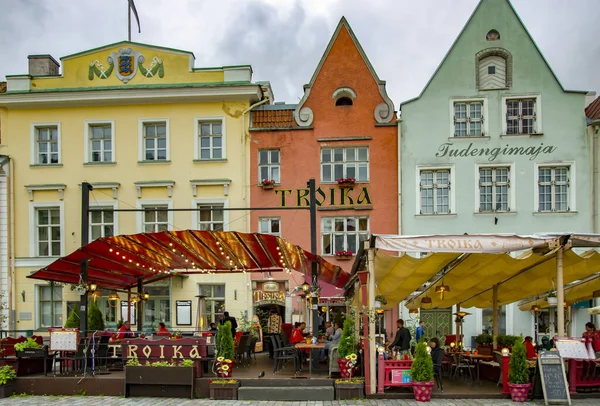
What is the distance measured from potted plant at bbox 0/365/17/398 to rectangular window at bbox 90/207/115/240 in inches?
489

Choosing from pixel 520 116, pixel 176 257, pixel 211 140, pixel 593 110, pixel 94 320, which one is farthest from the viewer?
pixel 593 110

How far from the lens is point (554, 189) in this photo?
2544cm

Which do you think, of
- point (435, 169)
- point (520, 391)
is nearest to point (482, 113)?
point (435, 169)

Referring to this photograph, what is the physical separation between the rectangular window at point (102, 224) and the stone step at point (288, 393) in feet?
48.0

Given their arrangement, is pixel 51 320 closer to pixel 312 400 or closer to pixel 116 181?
pixel 116 181

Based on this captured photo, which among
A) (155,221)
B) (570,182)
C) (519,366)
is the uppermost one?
(570,182)

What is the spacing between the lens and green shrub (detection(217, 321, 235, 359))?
14.5 metres

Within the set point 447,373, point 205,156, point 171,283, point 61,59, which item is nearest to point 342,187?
point 205,156

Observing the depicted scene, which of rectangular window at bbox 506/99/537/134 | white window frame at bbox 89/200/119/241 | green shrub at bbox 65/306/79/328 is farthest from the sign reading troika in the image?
green shrub at bbox 65/306/79/328

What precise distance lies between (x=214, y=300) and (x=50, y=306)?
6576mm

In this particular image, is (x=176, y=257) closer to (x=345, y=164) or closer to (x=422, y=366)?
(x=422, y=366)

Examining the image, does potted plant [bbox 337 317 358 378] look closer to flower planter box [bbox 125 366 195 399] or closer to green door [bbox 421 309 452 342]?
flower planter box [bbox 125 366 195 399]

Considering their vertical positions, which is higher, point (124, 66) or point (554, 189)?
point (124, 66)

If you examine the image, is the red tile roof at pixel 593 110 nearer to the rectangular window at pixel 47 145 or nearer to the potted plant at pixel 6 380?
the rectangular window at pixel 47 145
